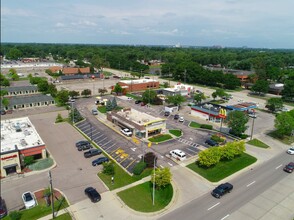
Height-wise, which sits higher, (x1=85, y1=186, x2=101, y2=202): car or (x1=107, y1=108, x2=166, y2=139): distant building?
(x1=107, y1=108, x2=166, y2=139): distant building

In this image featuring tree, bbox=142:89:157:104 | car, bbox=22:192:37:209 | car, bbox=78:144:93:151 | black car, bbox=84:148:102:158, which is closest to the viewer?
A: car, bbox=22:192:37:209

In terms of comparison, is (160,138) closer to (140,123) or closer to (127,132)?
(140,123)

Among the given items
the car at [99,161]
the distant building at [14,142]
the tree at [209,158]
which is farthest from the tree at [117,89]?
the distant building at [14,142]

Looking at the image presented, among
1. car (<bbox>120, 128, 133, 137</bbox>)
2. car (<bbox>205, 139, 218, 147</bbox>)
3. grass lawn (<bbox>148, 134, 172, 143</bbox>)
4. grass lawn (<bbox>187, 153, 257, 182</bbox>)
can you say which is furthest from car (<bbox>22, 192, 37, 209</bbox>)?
car (<bbox>205, 139, 218, 147</bbox>)

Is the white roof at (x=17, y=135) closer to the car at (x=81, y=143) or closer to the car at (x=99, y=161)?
the car at (x=99, y=161)

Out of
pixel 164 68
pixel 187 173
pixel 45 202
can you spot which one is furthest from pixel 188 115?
pixel 164 68

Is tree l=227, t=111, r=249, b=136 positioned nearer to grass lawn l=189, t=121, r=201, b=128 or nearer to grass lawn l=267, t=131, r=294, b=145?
grass lawn l=267, t=131, r=294, b=145
